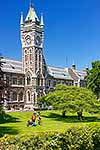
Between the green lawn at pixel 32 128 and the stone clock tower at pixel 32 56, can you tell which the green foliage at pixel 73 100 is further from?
the stone clock tower at pixel 32 56

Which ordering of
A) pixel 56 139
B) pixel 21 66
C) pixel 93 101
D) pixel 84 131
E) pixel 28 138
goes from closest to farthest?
pixel 28 138 < pixel 56 139 < pixel 84 131 < pixel 93 101 < pixel 21 66

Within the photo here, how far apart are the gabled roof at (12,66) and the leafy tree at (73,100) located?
999 inches

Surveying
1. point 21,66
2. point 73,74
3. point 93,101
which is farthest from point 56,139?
point 73,74

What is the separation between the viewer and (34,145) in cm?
1742

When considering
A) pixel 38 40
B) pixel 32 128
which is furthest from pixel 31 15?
pixel 32 128

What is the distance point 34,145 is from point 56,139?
5.44ft

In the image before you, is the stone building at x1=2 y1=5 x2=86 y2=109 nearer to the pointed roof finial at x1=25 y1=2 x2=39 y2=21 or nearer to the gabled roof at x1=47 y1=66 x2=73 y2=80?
the pointed roof finial at x1=25 y1=2 x2=39 y2=21

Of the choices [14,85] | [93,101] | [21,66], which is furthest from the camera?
[21,66]

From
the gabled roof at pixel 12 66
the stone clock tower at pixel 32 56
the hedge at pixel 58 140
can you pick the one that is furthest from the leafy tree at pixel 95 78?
the hedge at pixel 58 140

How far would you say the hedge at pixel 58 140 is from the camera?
55.7 ft

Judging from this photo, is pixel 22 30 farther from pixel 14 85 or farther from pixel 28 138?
pixel 28 138

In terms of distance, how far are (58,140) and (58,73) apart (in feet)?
299

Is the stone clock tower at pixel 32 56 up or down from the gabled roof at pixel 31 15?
down

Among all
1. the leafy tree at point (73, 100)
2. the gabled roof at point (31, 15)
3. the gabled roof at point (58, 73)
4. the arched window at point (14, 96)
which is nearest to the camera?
the leafy tree at point (73, 100)
